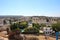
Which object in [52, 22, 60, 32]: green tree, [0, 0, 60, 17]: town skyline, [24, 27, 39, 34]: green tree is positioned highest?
[0, 0, 60, 17]: town skyline

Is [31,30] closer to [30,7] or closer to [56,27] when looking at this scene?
[30,7]

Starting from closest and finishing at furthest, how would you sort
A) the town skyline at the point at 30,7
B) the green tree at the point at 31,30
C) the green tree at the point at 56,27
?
the town skyline at the point at 30,7 < the green tree at the point at 31,30 < the green tree at the point at 56,27

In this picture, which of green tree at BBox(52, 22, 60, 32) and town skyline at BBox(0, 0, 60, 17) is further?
green tree at BBox(52, 22, 60, 32)

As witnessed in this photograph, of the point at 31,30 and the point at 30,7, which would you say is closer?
the point at 30,7

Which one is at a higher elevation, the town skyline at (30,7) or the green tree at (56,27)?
the town skyline at (30,7)

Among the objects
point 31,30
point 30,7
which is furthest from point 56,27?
point 30,7

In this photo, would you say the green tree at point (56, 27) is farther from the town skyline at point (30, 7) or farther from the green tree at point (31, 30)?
the green tree at point (31, 30)

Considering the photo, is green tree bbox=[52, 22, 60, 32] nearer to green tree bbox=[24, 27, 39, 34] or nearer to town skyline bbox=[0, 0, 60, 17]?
town skyline bbox=[0, 0, 60, 17]

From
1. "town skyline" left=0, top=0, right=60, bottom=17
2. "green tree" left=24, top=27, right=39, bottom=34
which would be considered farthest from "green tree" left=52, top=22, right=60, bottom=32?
"green tree" left=24, top=27, right=39, bottom=34

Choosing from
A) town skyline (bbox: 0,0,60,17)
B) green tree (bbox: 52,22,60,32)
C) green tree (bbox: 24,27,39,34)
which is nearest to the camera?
town skyline (bbox: 0,0,60,17)

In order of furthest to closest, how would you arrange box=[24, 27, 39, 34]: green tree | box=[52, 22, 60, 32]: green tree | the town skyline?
box=[52, 22, 60, 32]: green tree
box=[24, 27, 39, 34]: green tree
the town skyline

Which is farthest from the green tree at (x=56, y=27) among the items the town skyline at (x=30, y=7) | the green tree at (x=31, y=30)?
the green tree at (x=31, y=30)

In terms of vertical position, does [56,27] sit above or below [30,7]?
below

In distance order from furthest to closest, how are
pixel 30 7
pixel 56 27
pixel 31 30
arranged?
pixel 56 27
pixel 31 30
pixel 30 7
